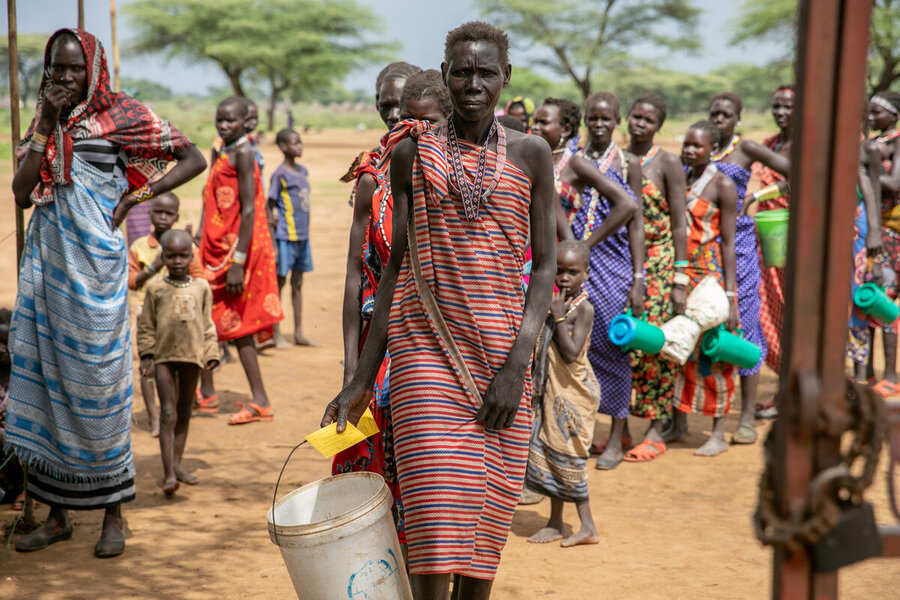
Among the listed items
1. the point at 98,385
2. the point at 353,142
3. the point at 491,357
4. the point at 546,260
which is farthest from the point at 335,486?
the point at 353,142

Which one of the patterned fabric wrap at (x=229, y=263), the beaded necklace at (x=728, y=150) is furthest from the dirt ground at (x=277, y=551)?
the beaded necklace at (x=728, y=150)

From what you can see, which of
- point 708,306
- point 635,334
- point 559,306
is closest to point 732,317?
point 708,306

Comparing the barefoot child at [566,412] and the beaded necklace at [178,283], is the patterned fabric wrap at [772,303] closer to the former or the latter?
the barefoot child at [566,412]

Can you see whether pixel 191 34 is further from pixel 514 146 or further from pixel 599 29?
pixel 514 146

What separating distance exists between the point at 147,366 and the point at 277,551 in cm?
164

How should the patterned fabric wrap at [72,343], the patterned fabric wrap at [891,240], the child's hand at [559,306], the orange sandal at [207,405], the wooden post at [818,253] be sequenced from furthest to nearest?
the patterned fabric wrap at [891,240] → the orange sandal at [207,405] → the child's hand at [559,306] → the patterned fabric wrap at [72,343] → the wooden post at [818,253]

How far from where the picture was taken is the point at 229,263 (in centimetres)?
641

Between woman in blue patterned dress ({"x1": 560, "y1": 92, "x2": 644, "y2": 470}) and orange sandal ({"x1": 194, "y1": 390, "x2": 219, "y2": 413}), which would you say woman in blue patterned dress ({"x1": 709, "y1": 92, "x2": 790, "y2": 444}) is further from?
orange sandal ({"x1": 194, "y1": 390, "x2": 219, "y2": 413})

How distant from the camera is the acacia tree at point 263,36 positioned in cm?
3759

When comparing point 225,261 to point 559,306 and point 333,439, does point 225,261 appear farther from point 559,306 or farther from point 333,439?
point 333,439

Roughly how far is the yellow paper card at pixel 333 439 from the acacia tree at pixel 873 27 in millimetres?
22016

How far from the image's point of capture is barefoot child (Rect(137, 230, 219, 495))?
16.7 ft

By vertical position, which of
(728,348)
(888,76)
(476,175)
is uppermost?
(888,76)

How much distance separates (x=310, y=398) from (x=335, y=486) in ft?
14.2
